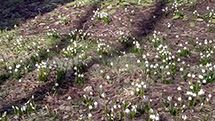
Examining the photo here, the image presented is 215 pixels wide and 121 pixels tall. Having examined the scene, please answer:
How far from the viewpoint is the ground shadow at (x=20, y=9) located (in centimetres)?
1836

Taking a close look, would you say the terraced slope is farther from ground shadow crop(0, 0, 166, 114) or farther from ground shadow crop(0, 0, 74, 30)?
ground shadow crop(0, 0, 74, 30)

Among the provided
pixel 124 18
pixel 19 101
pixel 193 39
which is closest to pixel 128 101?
pixel 19 101

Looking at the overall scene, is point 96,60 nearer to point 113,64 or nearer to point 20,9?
point 113,64

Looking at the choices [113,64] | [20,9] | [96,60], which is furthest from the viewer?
[20,9]

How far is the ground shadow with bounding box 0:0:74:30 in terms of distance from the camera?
1836 cm

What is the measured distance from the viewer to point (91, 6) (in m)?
18.7

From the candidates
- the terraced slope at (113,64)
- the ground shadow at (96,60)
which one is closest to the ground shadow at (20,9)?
the terraced slope at (113,64)

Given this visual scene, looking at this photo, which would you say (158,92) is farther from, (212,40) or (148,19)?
(148,19)

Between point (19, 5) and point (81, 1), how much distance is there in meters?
3.44

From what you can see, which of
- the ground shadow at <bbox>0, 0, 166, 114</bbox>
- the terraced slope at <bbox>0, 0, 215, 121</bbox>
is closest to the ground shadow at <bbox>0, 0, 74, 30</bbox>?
the terraced slope at <bbox>0, 0, 215, 121</bbox>

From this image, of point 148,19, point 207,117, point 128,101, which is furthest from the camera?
point 148,19

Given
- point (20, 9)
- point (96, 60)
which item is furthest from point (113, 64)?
point (20, 9)

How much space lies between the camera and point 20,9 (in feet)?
66.0

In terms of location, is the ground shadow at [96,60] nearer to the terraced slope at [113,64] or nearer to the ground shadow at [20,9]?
the terraced slope at [113,64]
